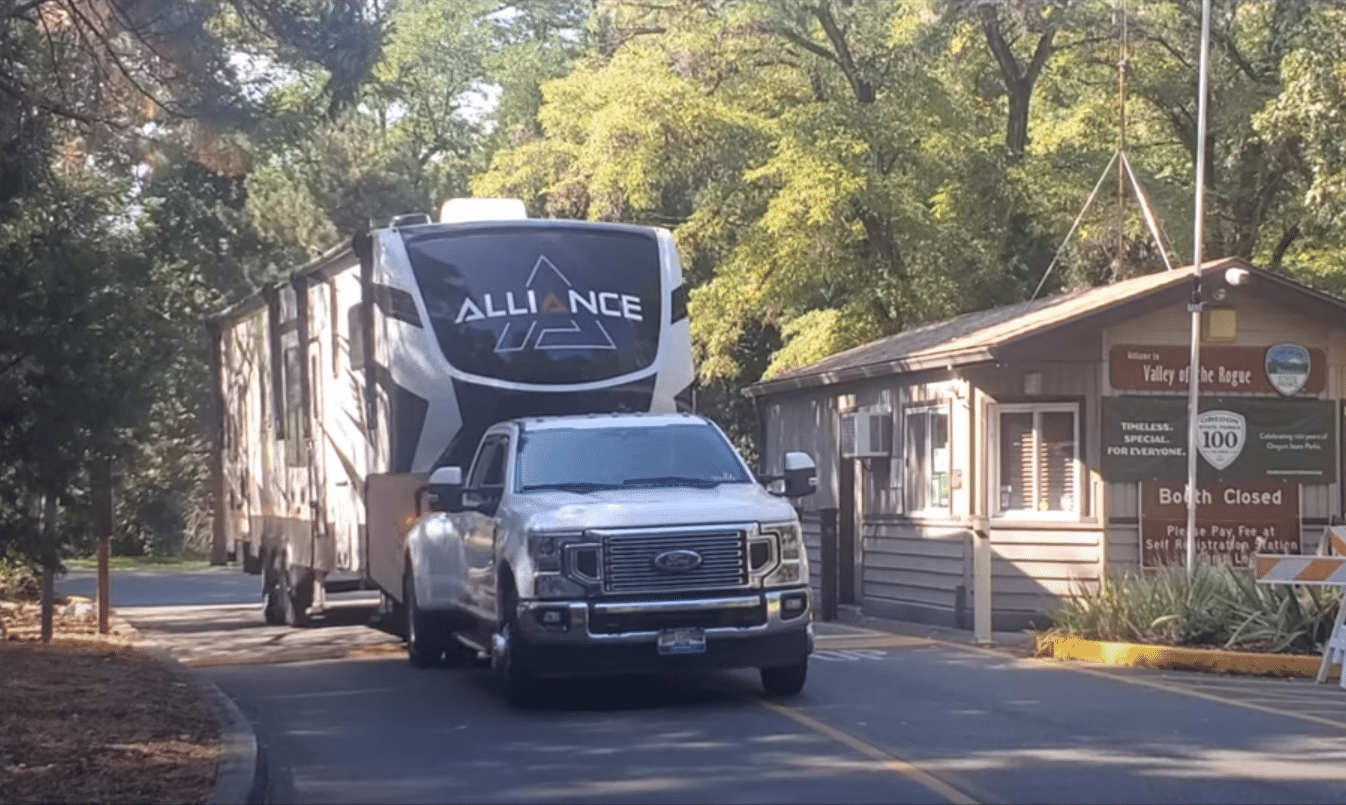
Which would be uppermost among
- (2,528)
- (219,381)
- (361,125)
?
(361,125)

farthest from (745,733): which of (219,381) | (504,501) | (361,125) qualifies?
(361,125)

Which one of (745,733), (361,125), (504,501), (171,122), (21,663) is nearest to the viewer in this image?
(745,733)

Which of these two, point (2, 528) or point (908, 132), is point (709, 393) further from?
point (2, 528)

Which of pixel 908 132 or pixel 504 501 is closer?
pixel 504 501

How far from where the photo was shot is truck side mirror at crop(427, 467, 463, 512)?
14078 millimetres

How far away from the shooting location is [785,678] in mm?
13430

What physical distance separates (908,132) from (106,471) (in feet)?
50.5

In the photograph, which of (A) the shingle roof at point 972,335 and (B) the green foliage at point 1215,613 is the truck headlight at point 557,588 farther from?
(A) the shingle roof at point 972,335

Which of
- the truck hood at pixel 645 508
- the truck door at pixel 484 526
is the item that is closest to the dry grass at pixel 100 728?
the truck door at pixel 484 526

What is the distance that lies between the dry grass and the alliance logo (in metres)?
3.98

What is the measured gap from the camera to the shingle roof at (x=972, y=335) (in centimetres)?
1950

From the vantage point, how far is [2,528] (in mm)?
16516

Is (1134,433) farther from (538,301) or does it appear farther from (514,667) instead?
(514,667)

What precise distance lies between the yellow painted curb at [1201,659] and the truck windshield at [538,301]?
489cm
